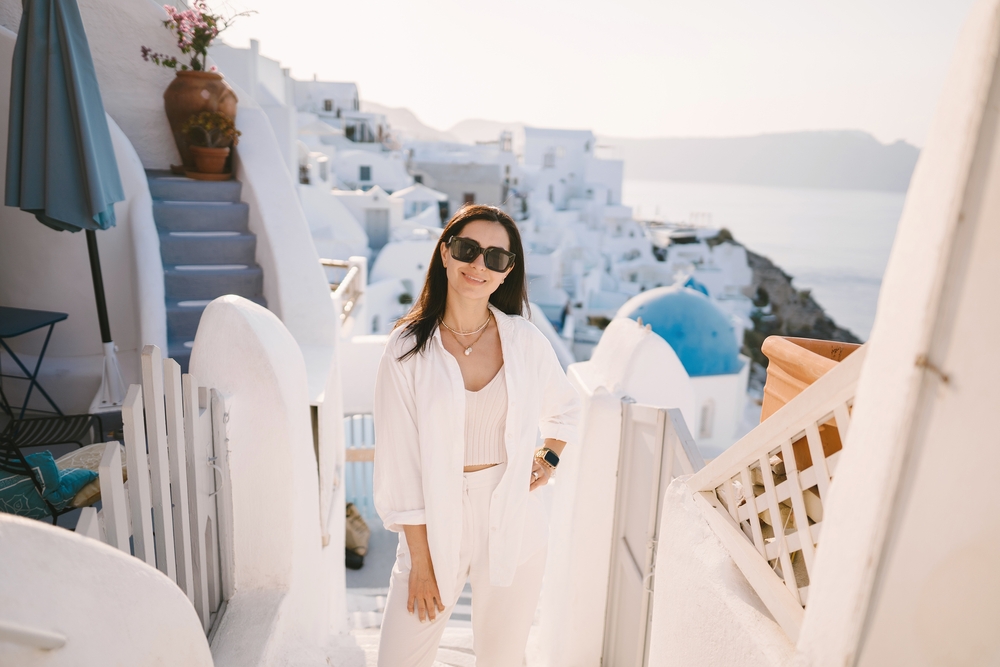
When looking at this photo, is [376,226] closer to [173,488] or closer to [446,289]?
[446,289]

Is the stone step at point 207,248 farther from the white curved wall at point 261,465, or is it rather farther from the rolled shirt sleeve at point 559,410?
the rolled shirt sleeve at point 559,410

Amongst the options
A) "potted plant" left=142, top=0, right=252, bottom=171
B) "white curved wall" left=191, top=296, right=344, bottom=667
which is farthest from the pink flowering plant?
"white curved wall" left=191, top=296, right=344, bottom=667

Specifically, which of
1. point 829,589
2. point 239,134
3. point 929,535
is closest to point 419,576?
point 829,589

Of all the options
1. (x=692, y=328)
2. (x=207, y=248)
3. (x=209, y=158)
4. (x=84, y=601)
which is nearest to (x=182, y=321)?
(x=207, y=248)

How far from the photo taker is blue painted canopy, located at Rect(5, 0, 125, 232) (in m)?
3.71

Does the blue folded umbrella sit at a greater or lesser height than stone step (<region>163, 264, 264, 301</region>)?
greater

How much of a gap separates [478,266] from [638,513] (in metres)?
1.54

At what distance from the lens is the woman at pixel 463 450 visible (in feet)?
6.79

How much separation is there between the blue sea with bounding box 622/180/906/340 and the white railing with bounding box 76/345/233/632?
59079 millimetres

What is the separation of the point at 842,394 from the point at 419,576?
1395 mm

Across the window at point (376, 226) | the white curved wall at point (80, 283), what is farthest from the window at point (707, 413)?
the window at point (376, 226)

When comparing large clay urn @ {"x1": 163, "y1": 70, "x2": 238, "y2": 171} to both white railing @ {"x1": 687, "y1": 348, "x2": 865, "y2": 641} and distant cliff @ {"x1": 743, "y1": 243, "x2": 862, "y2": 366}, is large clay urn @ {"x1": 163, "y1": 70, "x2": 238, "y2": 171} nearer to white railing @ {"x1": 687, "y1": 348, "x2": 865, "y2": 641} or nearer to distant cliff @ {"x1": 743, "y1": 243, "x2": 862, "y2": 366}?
white railing @ {"x1": 687, "y1": 348, "x2": 865, "y2": 641}

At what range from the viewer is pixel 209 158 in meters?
5.74

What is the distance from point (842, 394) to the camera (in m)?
A: 1.22
